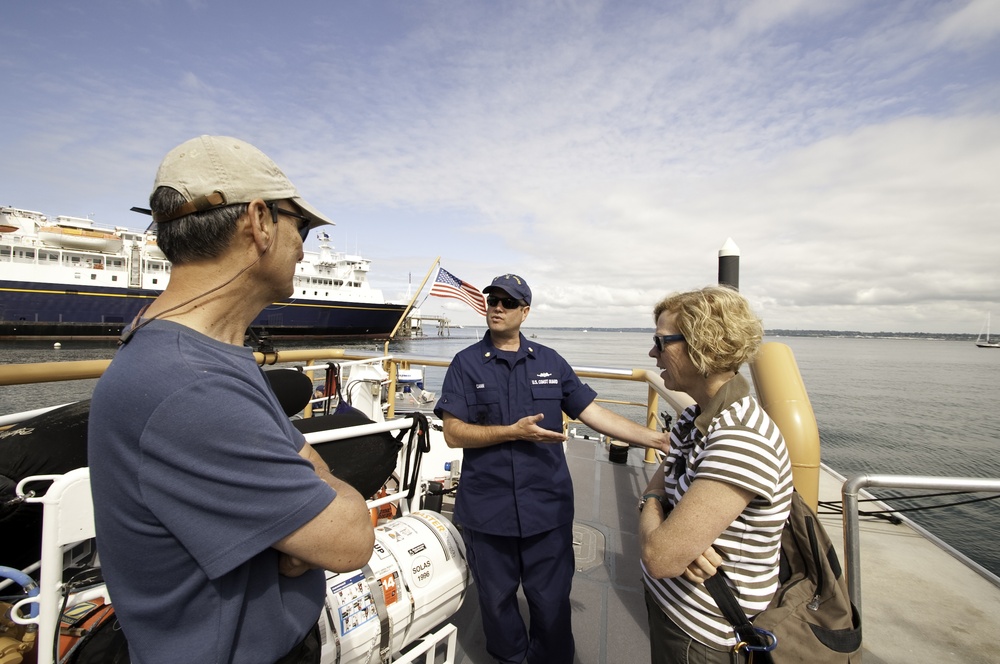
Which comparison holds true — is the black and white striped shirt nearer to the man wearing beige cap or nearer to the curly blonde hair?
the curly blonde hair

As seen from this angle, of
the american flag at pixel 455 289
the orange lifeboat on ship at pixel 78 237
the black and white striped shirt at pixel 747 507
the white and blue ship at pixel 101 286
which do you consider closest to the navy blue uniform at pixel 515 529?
the black and white striped shirt at pixel 747 507

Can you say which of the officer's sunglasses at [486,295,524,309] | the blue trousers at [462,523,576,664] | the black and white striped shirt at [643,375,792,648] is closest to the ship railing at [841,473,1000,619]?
the black and white striped shirt at [643,375,792,648]

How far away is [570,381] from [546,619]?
107 centimetres

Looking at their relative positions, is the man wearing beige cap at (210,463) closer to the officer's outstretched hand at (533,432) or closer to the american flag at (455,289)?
the officer's outstretched hand at (533,432)

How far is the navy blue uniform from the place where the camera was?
2.03 metres

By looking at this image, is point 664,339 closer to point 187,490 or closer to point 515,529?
point 515,529

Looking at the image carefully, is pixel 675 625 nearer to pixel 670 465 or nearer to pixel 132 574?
pixel 670 465

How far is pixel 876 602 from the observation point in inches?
102

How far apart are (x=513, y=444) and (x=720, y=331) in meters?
1.07

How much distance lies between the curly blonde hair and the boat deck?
1.66 metres

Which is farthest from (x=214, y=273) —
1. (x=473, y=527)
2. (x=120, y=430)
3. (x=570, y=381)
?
(x=570, y=381)

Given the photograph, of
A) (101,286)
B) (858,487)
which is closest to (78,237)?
(101,286)

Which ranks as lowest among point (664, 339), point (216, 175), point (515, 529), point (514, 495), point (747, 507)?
point (515, 529)

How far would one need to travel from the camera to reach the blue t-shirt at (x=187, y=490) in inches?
28.5
